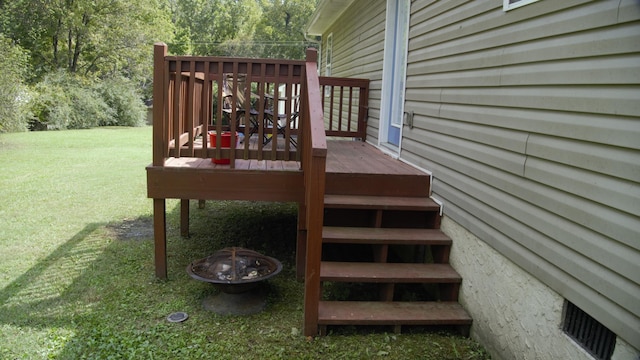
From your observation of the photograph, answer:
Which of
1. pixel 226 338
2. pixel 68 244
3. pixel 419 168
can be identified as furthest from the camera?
pixel 68 244

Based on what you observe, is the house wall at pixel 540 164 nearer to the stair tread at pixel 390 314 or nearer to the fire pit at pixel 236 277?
the stair tread at pixel 390 314

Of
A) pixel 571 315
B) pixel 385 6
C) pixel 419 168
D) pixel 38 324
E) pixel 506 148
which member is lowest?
pixel 38 324

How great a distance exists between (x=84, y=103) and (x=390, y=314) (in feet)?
67.3

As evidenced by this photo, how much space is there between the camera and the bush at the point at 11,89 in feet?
40.9

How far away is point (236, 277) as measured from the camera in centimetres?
345

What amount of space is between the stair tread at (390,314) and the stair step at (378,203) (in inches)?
28.8

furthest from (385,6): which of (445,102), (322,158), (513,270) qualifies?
(513,270)

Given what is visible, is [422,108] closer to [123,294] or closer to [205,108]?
[205,108]

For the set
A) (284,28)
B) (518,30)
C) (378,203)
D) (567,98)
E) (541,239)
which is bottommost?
(378,203)

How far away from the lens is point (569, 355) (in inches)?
81.4

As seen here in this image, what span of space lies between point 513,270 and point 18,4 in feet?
78.7

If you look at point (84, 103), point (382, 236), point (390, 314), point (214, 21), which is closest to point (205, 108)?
point (382, 236)

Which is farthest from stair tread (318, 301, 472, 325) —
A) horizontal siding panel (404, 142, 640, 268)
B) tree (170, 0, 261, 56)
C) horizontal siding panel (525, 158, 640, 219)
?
tree (170, 0, 261, 56)

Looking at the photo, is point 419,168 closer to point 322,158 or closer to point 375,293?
point 375,293
